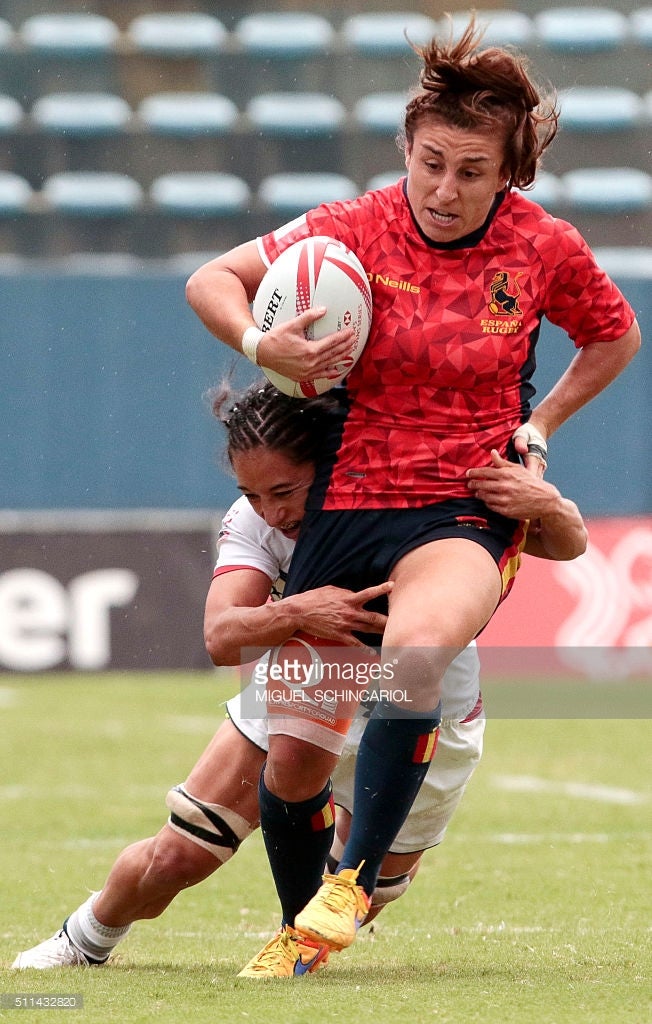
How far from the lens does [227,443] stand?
396 cm

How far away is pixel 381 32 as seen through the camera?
14.1 metres

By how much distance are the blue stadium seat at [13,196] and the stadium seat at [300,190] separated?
2.00 meters

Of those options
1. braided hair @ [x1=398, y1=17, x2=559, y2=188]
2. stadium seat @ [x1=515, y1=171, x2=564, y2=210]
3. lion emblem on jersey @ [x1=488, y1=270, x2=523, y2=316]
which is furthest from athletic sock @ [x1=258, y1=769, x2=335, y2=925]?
stadium seat @ [x1=515, y1=171, x2=564, y2=210]

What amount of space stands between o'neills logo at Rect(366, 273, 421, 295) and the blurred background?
266 inches

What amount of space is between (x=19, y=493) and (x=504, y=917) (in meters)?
8.15

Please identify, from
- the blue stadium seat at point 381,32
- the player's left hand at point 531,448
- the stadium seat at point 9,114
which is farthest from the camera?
the blue stadium seat at point 381,32

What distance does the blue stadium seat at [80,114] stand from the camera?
13.7 m

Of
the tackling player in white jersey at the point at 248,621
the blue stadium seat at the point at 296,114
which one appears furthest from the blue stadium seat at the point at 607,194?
the tackling player in white jersey at the point at 248,621

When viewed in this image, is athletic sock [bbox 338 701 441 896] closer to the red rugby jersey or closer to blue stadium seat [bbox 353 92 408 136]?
the red rugby jersey

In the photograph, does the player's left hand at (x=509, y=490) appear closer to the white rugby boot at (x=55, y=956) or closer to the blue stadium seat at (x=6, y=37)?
the white rugby boot at (x=55, y=956)

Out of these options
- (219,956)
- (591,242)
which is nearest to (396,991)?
(219,956)

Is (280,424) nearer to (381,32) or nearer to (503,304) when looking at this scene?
(503,304)

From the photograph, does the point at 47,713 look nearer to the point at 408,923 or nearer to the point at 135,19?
the point at 408,923

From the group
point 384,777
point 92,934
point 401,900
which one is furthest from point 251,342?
point 401,900
